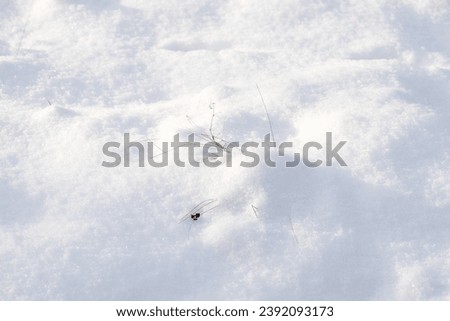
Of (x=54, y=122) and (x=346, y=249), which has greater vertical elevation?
(x=54, y=122)

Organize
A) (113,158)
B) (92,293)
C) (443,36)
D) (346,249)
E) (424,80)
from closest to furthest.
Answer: (92,293) < (346,249) < (113,158) < (424,80) < (443,36)

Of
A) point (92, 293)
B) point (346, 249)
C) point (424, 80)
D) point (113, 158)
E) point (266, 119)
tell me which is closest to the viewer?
point (92, 293)

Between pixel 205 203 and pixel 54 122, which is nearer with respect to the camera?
pixel 205 203

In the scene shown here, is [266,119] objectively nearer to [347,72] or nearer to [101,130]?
[347,72]

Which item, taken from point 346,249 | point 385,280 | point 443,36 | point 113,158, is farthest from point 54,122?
point 443,36

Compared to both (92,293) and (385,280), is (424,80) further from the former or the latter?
(92,293)

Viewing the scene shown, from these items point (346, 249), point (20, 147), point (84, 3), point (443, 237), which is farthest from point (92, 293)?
point (84, 3)
